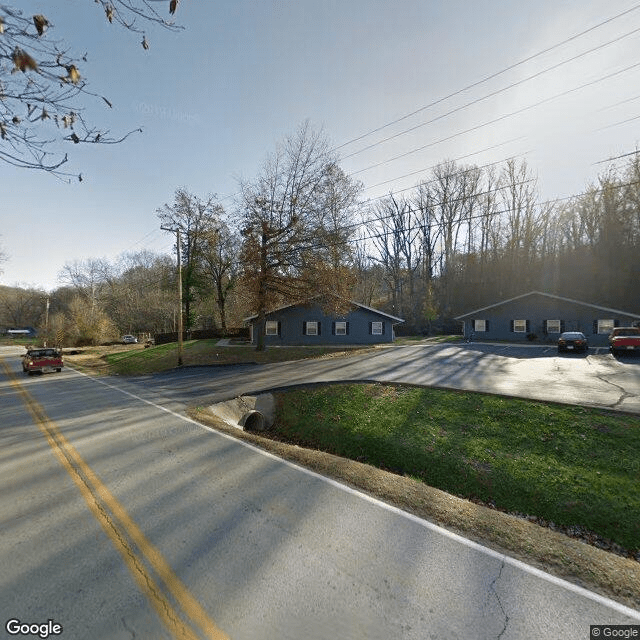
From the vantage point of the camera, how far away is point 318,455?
6.51m

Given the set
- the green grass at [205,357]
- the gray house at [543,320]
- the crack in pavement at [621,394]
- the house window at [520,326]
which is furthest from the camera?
the house window at [520,326]

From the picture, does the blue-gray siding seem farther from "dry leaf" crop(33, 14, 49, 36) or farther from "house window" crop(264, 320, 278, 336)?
"dry leaf" crop(33, 14, 49, 36)

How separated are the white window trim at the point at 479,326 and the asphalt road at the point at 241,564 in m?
33.9

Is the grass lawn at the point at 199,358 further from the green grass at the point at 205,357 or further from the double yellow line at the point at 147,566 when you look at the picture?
the double yellow line at the point at 147,566

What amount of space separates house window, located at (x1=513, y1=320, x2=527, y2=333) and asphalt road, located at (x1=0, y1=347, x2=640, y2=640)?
3359cm

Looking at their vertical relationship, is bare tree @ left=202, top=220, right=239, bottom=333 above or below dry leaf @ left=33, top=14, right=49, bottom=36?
above

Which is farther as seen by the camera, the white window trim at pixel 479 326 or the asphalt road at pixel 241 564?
the white window trim at pixel 479 326

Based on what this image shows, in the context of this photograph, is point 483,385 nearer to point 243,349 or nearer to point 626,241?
point 243,349

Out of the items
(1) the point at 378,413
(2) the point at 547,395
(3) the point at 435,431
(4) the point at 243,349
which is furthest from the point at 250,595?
(4) the point at 243,349

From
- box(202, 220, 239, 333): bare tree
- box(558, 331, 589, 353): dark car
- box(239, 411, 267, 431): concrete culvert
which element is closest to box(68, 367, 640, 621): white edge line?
box(239, 411, 267, 431): concrete culvert

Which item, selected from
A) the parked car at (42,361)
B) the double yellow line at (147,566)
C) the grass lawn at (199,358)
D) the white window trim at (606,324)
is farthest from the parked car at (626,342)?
the parked car at (42,361)

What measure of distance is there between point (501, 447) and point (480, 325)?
1221 inches

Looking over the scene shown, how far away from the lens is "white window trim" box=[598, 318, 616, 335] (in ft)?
94.2

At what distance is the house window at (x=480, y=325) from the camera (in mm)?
35006
